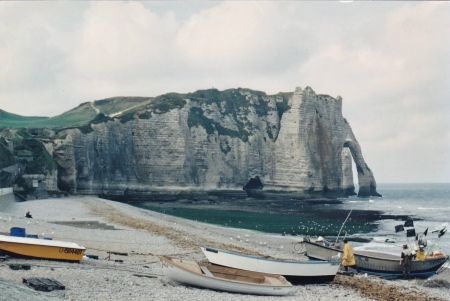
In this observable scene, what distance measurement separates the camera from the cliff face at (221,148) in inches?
3243

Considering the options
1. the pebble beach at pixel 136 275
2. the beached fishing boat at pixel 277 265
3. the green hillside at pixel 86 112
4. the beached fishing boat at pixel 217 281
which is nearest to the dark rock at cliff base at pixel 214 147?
the green hillside at pixel 86 112

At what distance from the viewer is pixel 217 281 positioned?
15.5 meters

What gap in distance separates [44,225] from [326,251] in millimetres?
15121

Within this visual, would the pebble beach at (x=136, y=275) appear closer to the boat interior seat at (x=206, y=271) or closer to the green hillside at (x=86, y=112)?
the boat interior seat at (x=206, y=271)

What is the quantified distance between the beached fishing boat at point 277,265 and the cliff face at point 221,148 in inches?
2340

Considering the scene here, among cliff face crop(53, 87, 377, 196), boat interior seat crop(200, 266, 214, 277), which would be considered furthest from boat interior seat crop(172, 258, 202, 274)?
cliff face crop(53, 87, 377, 196)

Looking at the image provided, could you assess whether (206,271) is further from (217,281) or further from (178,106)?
(178,106)

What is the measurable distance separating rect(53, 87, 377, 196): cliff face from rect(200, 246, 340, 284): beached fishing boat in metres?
59.4

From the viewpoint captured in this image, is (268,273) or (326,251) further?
(326,251)

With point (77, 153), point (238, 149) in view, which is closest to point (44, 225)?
point (77, 153)

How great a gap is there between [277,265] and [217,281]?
3.30 m

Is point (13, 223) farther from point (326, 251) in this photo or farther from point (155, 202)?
point (155, 202)

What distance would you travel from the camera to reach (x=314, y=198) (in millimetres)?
98688

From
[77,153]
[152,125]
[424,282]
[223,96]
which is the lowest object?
[424,282]
